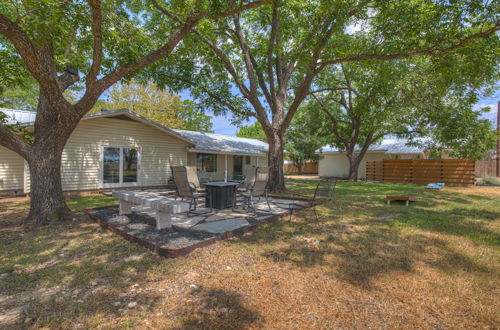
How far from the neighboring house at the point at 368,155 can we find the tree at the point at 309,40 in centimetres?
1532

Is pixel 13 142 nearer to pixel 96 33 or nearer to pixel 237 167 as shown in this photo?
pixel 96 33

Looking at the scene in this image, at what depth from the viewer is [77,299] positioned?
2.63 metres

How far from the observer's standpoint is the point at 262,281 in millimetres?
3002

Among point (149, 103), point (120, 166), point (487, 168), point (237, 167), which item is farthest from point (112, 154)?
point (487, 168)

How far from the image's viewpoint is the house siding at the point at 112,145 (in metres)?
10.7

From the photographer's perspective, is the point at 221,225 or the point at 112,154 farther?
the point at 112,154

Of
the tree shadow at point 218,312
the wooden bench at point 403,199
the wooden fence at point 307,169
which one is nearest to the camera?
the tree shadow at point 218,312

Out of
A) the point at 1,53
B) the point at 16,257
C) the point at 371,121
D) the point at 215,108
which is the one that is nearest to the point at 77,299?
the point at 16,257

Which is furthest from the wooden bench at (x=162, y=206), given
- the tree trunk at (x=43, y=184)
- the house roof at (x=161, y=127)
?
the house roof at (x=161, y=127)

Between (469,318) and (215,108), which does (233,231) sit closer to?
(469,318)

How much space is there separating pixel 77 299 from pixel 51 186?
13.5 ft

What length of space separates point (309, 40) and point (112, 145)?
31.3ft

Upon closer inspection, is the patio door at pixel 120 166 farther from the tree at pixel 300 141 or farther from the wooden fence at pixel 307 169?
the wooden fence at pixel 307 169

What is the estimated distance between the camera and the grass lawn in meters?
2.33
